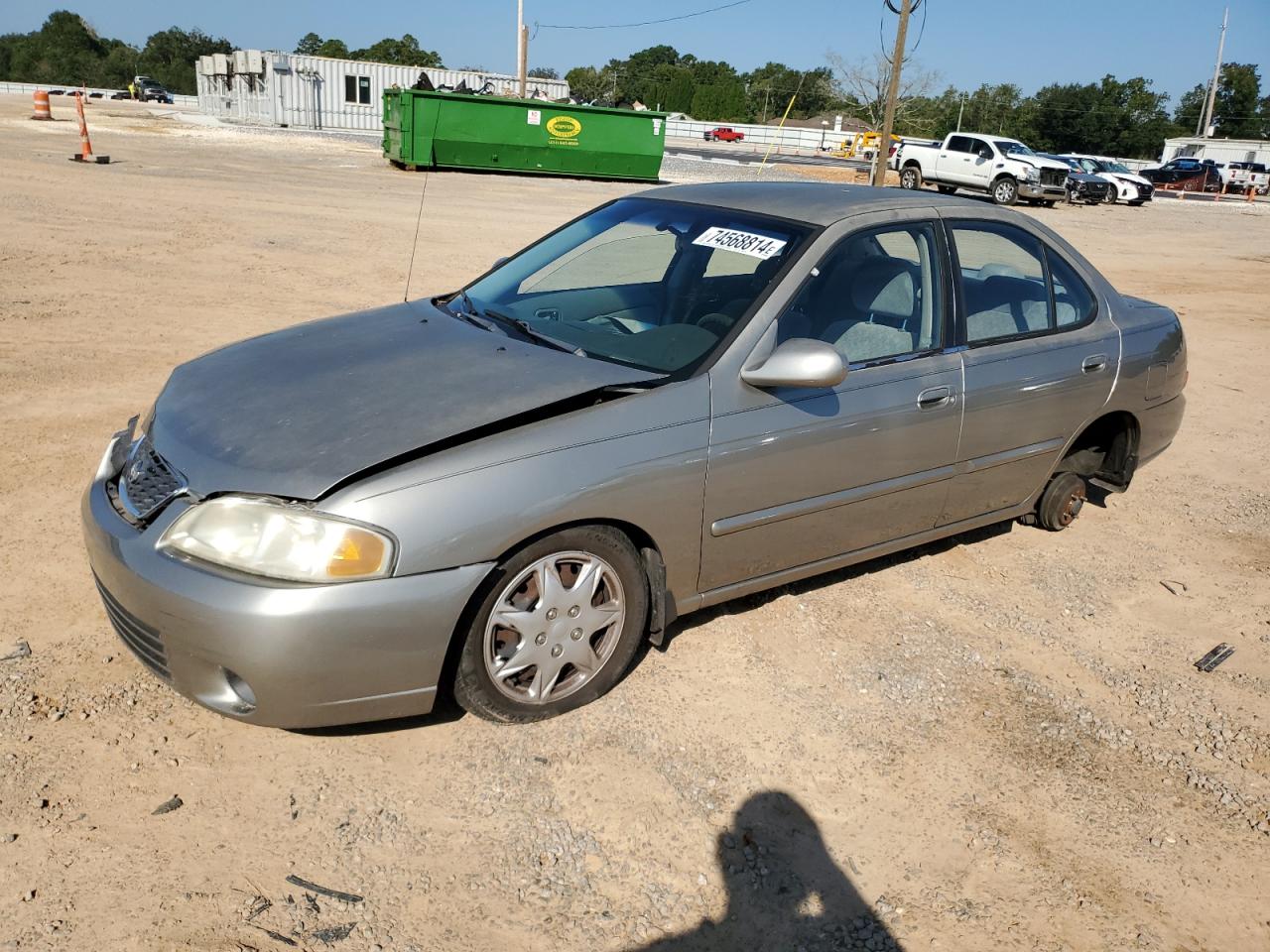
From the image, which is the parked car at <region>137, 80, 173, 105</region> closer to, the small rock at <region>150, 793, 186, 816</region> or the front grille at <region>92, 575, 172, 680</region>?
the front grille at <region>92, 575, 172, 680</region>

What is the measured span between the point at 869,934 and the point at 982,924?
1.00ft

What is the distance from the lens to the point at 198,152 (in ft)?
79.6

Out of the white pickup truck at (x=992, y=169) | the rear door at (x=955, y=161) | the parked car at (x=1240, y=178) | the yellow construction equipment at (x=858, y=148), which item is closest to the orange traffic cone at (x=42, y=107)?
the white pickup truck at (x=992, y=169)

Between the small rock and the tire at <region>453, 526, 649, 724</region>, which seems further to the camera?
the tire at <region>453, 526, 649, 724</region>

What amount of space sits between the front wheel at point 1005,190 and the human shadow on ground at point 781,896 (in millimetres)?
27539

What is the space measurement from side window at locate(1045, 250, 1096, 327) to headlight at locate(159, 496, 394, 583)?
132 inches

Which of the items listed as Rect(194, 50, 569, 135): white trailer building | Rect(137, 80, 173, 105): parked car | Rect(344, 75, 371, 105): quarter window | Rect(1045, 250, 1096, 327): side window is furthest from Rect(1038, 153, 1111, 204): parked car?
Rect(137, 80, 173, 105): parked car

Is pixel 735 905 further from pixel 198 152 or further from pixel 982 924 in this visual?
pixel 198 152

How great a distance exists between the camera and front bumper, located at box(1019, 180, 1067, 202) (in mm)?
27375

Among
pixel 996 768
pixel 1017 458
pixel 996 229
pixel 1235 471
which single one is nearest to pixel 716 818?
pixel 996 768

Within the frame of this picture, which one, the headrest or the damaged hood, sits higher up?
the headrest

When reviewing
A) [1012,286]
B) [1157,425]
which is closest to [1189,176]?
[1157,425]

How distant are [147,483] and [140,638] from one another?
470 millimetres

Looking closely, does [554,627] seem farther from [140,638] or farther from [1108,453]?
[1108,453]
